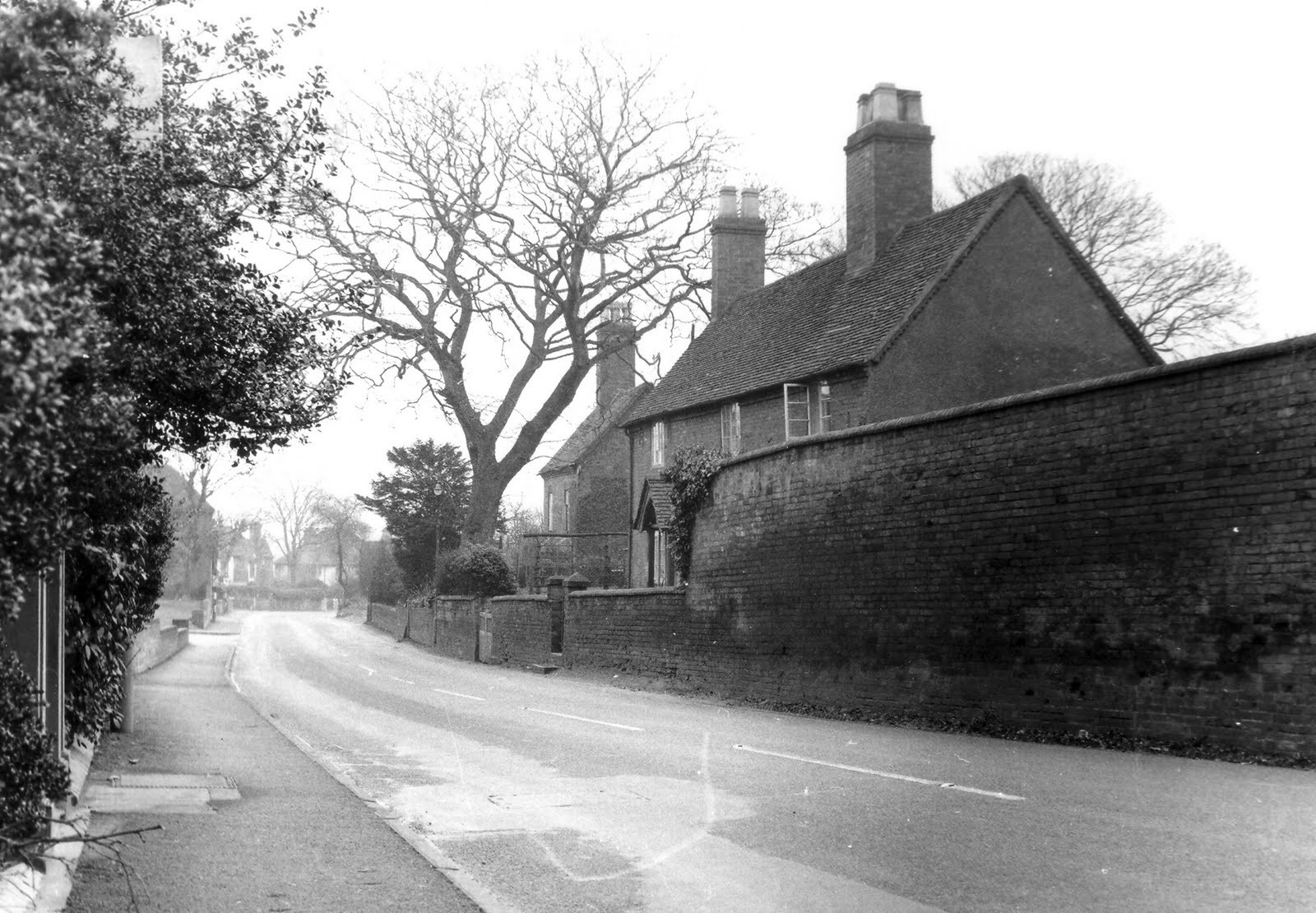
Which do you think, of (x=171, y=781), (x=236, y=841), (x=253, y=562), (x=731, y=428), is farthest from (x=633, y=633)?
(x=253, y=562)

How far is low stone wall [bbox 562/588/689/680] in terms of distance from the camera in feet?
78.3

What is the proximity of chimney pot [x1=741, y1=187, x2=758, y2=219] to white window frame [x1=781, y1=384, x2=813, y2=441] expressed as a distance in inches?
463

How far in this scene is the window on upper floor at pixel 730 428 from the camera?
3180cm

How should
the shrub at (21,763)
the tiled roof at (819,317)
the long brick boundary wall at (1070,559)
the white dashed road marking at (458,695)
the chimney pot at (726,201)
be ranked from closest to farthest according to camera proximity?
the shrub at (21,763) → the long brick boundary wall at (1070,559) → the white dashed road marking at (458,695) → the tiled roof at (819,317) → the chimney pot at (726,201)

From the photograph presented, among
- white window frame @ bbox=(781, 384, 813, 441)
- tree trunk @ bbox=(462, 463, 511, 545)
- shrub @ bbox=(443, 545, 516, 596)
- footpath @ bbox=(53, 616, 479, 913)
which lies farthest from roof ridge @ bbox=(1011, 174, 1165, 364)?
shrub @ bbox=(443, 545, 516, 596)

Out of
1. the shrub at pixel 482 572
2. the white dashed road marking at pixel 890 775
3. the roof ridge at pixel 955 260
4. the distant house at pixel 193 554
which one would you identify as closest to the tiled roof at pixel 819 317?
the roof ridge at pixel 955 260

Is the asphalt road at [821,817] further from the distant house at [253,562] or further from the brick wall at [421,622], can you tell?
the distant house at [253,562]

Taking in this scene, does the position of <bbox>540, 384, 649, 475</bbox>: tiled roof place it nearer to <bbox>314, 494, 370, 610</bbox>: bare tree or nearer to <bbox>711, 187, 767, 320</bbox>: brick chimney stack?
<bbox>711, 187, 767, 320</bbox>: brick chimney stack

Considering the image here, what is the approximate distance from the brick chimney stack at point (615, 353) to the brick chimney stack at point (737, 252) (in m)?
2.88

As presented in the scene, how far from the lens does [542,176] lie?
35312 mm

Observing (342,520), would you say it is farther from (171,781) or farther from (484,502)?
(171,781)

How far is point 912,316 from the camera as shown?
2605 centimetres

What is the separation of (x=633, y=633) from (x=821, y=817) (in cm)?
1779

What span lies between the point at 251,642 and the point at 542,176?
2394 cm
